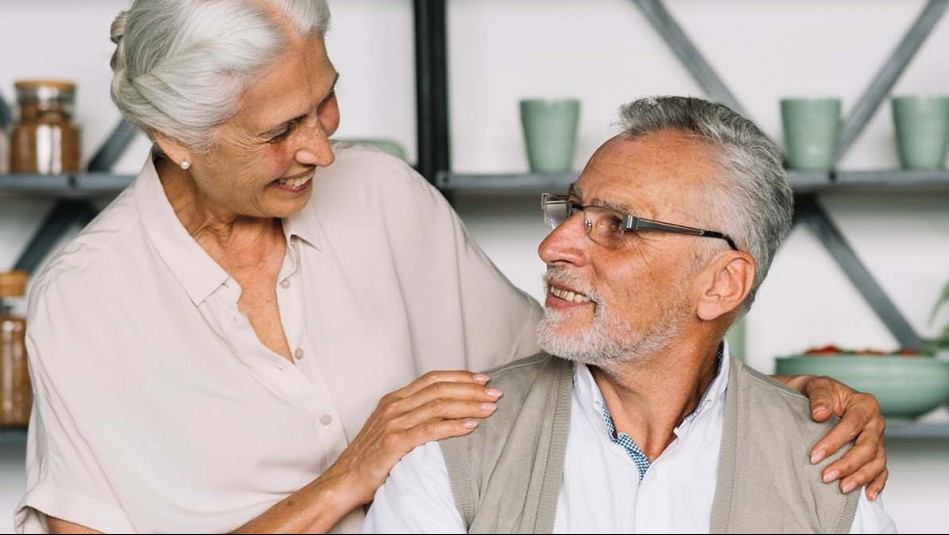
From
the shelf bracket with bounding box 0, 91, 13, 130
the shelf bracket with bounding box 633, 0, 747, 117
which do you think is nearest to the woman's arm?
the shelf bracket with bounding box 633, 0, 747, 117

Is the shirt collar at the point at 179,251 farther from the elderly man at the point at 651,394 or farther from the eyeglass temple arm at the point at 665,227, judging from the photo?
the eyeglass temple arm at the point at 665,227

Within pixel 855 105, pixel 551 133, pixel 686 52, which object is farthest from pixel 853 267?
pixel 551 133

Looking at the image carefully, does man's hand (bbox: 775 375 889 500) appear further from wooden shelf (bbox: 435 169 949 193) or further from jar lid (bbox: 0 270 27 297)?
jar lid (bbox: 0 270 27 297)

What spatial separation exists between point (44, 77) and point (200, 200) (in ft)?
6.43

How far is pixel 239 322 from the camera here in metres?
2.24

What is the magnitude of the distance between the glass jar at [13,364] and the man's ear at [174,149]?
1.46 metres

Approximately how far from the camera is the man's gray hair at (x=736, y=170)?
209cm

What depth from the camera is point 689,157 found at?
2.09 m

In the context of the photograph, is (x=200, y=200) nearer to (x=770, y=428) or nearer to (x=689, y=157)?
(x=689, y=157)

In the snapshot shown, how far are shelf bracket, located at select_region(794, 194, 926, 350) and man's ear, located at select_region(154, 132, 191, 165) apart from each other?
7.27 ft

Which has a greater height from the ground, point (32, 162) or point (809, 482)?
point (809, 482)

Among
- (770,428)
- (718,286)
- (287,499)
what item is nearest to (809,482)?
(770,428)

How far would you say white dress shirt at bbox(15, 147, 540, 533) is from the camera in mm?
2154

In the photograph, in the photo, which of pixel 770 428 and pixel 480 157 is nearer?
pixel 770 428
